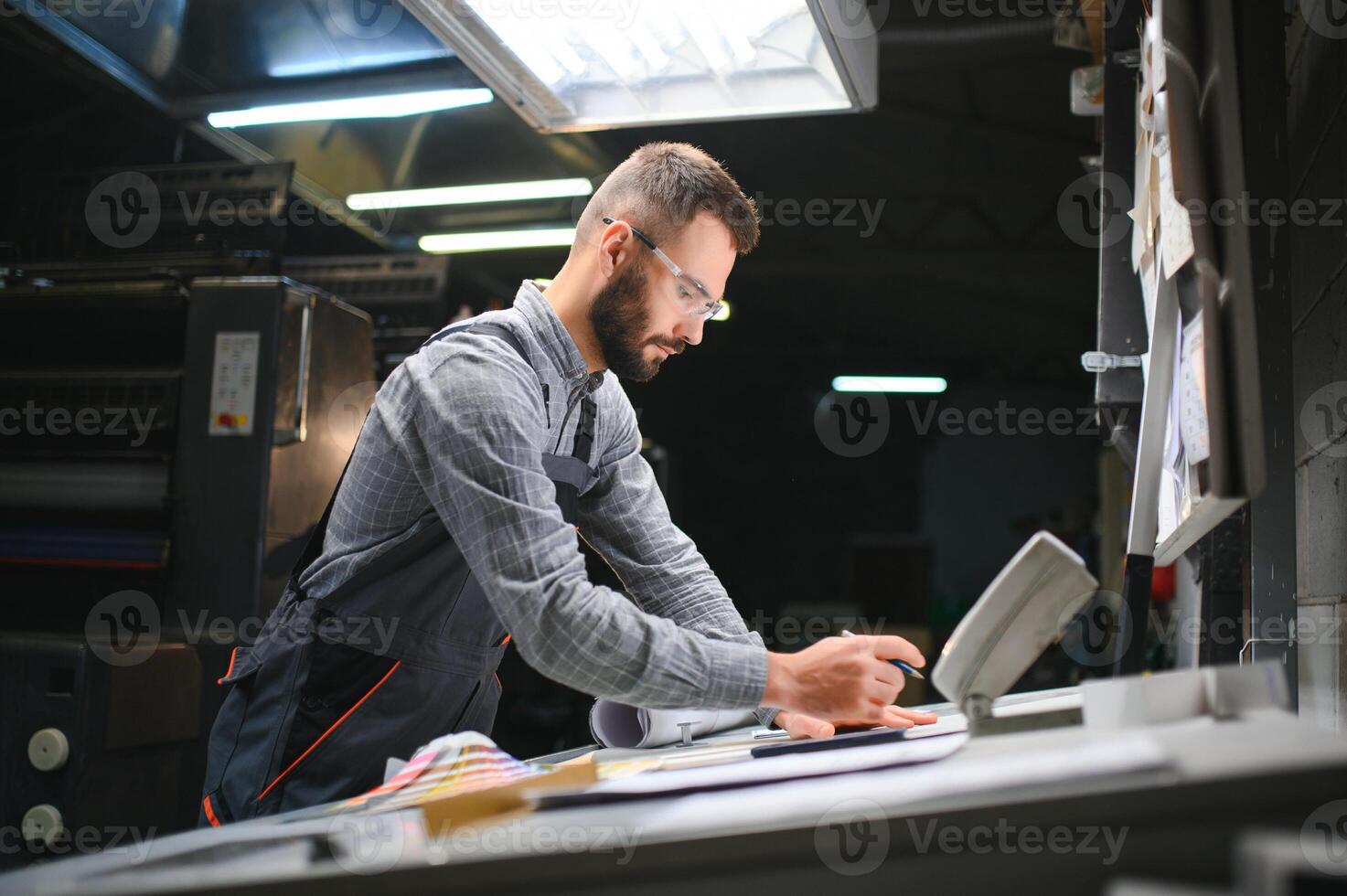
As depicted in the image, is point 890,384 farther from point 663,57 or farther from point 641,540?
point 641,540

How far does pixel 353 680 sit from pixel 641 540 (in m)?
0.56

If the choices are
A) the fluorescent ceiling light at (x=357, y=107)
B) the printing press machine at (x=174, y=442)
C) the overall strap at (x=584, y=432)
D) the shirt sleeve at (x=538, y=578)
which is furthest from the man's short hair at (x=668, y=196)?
the printing press machine at (x=174, y=442)

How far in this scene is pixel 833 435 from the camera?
12289 millimetres

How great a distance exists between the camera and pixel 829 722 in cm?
144

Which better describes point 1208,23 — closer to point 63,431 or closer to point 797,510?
point 63,431

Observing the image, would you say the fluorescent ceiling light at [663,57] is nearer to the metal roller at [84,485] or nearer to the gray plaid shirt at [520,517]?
the gray plaid shirt at [520,517]

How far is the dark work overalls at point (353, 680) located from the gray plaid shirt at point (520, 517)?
0.14 feet

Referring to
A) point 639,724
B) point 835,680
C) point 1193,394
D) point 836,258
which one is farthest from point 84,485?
point 836,258

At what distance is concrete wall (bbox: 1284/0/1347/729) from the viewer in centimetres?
149

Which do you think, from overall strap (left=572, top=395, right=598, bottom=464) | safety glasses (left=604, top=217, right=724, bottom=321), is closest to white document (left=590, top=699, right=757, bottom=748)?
overall strap (left=572, top=395, right=598, bottom=464)

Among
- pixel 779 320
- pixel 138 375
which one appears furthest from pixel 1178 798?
pixel 779 320

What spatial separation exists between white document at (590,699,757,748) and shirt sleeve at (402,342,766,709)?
0.27 metres

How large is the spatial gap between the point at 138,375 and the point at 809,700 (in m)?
2.74

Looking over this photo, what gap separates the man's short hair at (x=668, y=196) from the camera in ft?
5.31
